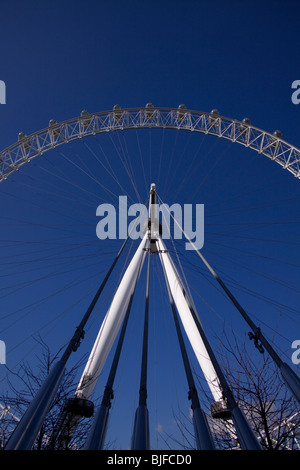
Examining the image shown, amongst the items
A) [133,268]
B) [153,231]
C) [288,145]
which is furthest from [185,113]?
[133,268]

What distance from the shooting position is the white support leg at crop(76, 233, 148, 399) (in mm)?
13766

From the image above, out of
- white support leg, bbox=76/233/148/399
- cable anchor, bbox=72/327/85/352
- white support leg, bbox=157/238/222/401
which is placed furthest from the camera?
white support leg, bbox=157/238/222/401

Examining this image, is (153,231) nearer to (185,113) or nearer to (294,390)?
(185,113)

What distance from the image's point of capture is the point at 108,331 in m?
16.5

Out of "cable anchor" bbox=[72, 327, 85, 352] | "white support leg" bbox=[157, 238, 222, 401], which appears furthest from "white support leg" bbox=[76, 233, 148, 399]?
"cable anchor" bbox=[72, 327, 85, 352]

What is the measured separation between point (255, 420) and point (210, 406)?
3.59 meters

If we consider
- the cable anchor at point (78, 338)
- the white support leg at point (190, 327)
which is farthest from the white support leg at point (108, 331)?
the cable anchor at point (78, 338)

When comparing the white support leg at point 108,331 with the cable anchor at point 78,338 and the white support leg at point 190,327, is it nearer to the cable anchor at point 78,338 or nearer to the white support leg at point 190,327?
the white support leg at point 190,327

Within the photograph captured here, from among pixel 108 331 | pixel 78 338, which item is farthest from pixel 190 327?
pixel 78 338

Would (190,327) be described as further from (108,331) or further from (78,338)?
(78,338)

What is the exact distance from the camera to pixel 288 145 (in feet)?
65.6

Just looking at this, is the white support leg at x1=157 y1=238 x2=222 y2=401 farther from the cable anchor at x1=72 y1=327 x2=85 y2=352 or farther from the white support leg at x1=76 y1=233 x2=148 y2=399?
the cable anchor at x1=72 y1=327 x2=85 y2=352

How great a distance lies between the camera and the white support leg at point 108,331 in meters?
13.8

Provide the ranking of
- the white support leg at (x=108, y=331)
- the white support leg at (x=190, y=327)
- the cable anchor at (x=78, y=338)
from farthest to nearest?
the white support leg at (x=190, y=327) < the white support leg at (x=108, y=331) < the cable anchor at (x=78, y=338)
